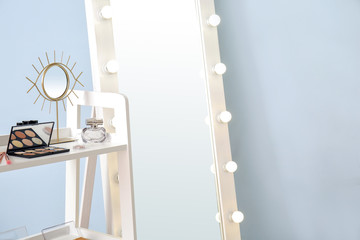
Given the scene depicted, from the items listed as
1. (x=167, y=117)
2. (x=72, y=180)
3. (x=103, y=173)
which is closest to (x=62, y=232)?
(x=72, y=180)

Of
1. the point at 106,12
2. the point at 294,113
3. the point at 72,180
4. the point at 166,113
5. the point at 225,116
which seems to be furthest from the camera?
the point at 294,113

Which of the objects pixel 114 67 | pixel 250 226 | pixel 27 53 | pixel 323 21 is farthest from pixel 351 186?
pixel 27 53

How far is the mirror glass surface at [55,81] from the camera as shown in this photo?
116 centimetres

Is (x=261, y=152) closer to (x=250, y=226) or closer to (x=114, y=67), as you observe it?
(x=250, y=226)

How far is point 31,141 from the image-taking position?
3.48ft

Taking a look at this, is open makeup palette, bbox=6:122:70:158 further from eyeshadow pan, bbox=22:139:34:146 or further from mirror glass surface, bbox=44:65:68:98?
mirror glass surface, bbox=44:65:68:98

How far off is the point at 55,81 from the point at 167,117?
0.61 m

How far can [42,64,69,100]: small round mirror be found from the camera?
1.16 meters

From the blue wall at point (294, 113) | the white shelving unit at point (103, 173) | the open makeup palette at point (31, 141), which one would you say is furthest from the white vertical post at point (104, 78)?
the blue wall at point (294, 113)

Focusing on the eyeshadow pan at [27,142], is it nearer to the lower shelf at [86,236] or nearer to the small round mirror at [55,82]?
→ the small round mirror at [55,82]

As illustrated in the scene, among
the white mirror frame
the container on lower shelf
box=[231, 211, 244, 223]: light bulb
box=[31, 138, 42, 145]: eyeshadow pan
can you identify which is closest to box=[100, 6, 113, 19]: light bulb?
the white mirror frame

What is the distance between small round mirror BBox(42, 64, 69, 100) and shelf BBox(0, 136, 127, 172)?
0.15 meters

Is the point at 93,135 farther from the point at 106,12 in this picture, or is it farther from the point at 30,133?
the point at 106,12

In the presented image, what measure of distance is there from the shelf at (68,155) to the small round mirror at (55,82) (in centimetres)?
15
